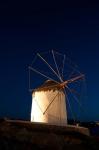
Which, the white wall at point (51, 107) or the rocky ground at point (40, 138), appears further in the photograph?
the white wall at point (51, 107)

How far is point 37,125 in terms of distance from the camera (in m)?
21.7

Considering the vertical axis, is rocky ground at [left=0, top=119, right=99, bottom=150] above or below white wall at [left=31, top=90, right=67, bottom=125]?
below

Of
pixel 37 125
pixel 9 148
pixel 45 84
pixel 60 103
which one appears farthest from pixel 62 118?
pixel 9 148

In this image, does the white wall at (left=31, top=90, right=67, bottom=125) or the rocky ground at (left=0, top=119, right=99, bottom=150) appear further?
the white wall at (left=31, top=90, right=67, bottom=125)

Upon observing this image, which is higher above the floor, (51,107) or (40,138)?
(51,107)

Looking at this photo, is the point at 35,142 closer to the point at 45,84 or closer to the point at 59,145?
the point at 59,145

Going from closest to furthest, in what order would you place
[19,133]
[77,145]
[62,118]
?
[77,145], [19,133], [62,118]

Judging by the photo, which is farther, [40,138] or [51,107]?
[51,107]

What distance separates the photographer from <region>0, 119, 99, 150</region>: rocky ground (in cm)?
1914

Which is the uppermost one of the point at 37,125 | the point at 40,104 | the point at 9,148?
the point at 40,104

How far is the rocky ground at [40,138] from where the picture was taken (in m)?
19.1

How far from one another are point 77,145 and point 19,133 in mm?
4251

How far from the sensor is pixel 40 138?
19875mm

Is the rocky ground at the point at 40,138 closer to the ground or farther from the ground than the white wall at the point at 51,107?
closer to the ground
